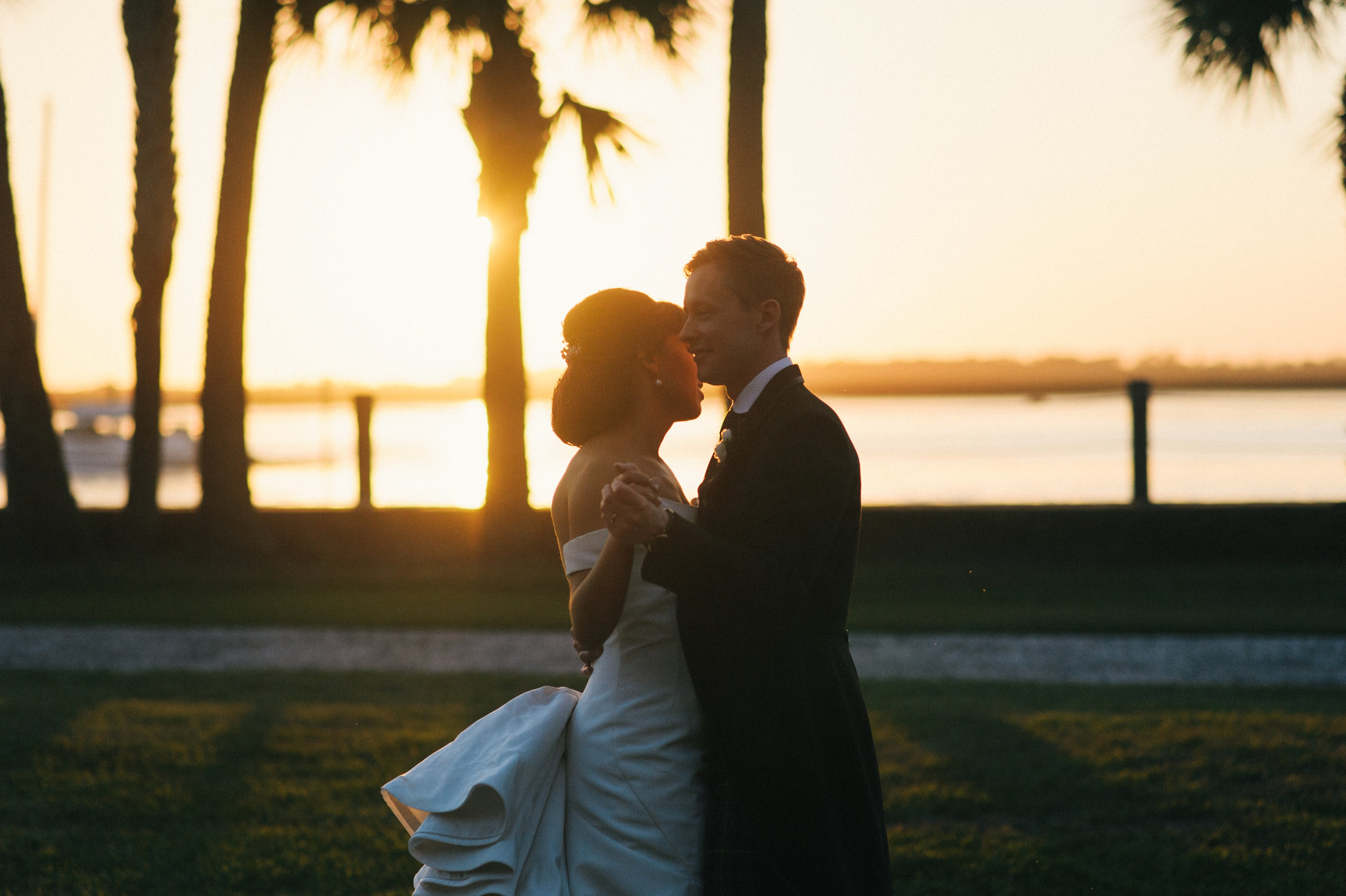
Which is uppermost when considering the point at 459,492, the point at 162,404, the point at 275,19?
the point at 275,19

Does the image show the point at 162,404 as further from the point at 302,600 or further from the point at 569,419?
the point at 569,419

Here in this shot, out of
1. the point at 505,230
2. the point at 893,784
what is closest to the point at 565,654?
the point at 893,784

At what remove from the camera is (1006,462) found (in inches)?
1003

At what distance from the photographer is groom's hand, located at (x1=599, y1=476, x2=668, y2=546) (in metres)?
2.10

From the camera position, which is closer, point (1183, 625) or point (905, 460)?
point (1183, 625)

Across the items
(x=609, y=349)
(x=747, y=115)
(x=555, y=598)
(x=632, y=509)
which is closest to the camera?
(x=632, y=509)

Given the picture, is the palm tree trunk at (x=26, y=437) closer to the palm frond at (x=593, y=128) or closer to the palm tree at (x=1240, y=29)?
the palm frond at (x=593, y=128)

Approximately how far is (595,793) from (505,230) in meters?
10.4

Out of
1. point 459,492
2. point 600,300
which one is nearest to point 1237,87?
point 600,300

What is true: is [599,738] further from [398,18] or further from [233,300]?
A: [398,18]

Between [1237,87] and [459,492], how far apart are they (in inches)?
636

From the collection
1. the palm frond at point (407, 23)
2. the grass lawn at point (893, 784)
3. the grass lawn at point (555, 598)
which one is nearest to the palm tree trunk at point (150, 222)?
the grass lawn at point (555, 598)

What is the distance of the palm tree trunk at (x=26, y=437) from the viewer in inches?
480

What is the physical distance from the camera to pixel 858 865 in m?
2.30
